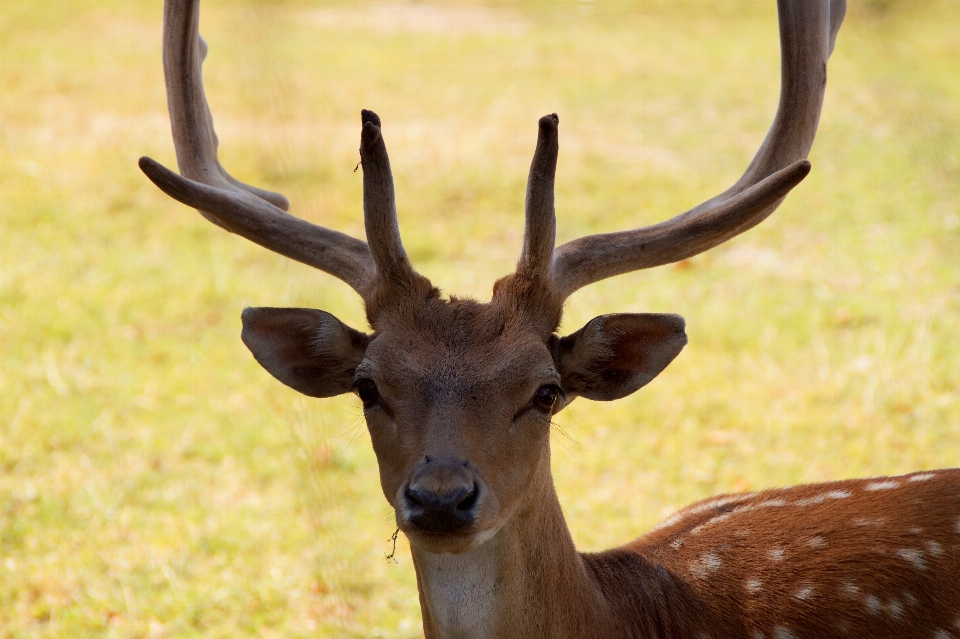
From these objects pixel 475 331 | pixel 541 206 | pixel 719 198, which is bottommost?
pixel 475 331

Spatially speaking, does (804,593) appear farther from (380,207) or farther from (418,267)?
(418,267)

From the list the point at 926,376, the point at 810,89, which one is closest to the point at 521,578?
the point at 810,89

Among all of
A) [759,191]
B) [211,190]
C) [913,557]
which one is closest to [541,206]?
[759,191]

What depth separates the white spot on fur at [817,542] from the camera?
3238mm

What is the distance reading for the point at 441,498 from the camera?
248 cm

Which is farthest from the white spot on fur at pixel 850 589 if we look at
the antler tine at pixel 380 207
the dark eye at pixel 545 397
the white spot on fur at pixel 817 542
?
the antler tine at pixel 380 207

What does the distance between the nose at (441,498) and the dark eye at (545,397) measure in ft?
1.23

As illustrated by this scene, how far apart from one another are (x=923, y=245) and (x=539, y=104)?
4.98 metres

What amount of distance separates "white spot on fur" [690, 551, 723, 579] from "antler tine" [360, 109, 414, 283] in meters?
1.24

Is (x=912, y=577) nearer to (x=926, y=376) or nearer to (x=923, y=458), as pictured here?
(x=923, y=458)

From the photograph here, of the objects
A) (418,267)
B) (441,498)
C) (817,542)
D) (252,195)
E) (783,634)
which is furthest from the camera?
(418,267)

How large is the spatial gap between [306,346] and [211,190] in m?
0.53

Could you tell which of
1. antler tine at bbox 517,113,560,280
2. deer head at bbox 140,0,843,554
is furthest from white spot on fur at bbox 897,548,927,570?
antler tine at bbox 517,113,560,280

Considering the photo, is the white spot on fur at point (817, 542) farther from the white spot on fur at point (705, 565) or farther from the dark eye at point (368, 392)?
the dark eye at point (368, 392)
